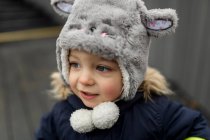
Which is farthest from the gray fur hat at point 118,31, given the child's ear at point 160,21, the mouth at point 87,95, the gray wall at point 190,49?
the gray wall at point 190,49

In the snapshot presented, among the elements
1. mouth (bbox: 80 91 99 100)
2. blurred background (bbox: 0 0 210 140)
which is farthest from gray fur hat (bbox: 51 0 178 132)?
blurred background (bbox: 0 0 210 140)

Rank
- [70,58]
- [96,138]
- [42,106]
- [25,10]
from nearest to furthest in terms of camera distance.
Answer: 1. [70,58]
2. [96,138]
3. [42,106]
4. [25,10]

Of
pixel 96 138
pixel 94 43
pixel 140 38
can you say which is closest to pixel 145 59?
pixel 140 38

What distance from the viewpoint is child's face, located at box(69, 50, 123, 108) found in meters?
1.67

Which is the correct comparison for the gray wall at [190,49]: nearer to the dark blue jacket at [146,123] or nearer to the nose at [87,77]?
the dark blue jacket at [146,123]

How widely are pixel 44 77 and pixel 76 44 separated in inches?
135

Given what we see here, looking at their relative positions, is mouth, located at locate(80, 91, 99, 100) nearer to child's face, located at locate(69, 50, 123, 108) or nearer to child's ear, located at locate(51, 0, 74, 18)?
child's face, located at locate(69, 50, 123, 108)

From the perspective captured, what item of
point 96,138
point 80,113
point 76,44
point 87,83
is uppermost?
point 76,44

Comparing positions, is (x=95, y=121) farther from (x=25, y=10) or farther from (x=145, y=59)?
(x=25, y=10)

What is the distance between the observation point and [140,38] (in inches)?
66.6

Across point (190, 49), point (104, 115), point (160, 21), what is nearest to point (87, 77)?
point (104, 115)

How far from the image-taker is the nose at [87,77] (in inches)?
65.8

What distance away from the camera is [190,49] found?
411cm

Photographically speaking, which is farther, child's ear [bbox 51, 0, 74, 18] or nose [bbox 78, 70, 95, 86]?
child's ear [bbox 51, 0, 74, 18]
